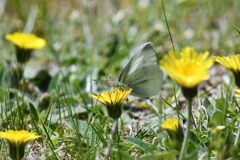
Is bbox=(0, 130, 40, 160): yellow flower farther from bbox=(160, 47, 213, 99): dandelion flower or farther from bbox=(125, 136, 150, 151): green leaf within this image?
bbox=(160, 47, 213, 99): dandelion flower

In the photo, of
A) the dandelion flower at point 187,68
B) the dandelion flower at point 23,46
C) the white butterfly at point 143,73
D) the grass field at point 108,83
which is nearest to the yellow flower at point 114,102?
the grass field at point 108,83

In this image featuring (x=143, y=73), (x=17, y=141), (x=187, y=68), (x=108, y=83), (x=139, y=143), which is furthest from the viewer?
(x=108, y=83)

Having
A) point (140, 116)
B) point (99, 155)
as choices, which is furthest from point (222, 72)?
point (99, 155)

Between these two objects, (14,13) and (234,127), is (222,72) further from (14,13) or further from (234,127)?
(14,13)

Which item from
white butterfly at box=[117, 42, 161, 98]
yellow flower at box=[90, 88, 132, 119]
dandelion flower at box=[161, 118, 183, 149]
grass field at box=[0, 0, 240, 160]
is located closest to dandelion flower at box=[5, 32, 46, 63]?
grass field at box=[0, 0, 240, 160]

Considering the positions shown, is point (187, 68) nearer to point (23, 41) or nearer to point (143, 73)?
point (143, 73)

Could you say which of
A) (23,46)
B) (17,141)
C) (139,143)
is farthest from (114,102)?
(23,46)

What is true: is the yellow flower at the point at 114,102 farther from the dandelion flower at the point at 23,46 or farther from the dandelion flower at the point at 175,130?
the dandelion flower at the point at 23,46
